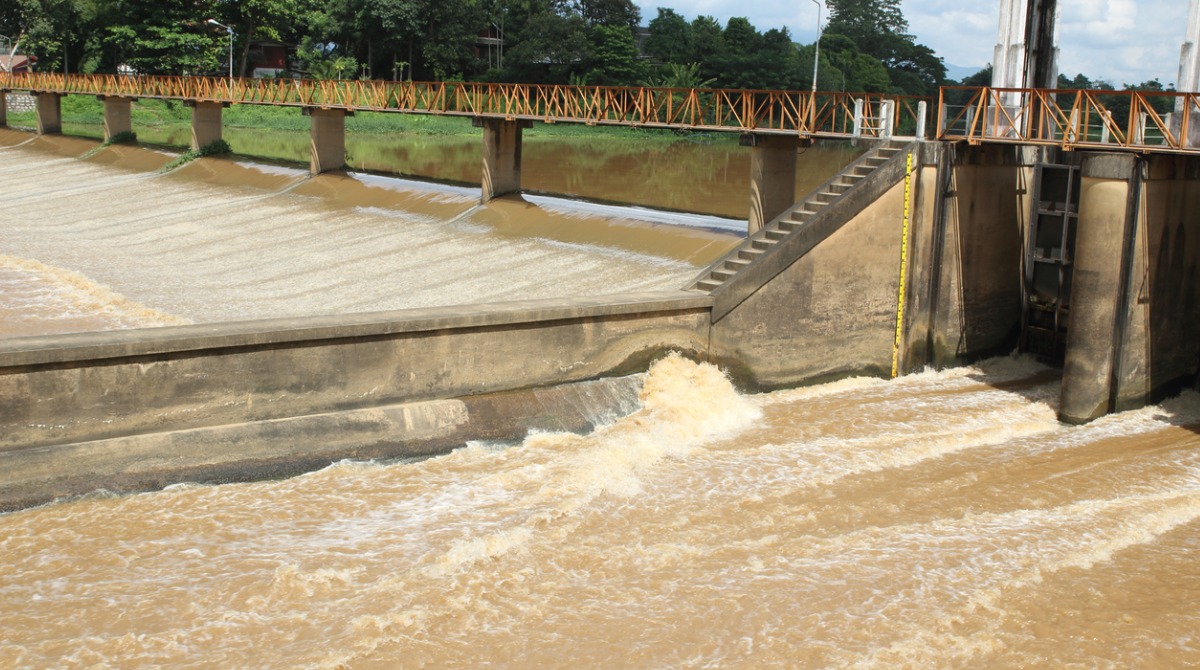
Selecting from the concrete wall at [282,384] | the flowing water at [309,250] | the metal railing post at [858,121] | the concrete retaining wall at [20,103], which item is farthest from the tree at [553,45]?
the concrete wall at [282,384]

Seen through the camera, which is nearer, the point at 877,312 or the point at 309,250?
the point at 877,312

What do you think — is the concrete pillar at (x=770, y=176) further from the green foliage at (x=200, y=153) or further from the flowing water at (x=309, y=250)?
the green foliage at (x=200, y=153)

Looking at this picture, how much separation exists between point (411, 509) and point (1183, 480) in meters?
9.13

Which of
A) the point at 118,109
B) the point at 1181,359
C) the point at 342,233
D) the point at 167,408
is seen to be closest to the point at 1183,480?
the point at 1181,359

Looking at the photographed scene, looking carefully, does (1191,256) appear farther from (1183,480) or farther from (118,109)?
(118,109)

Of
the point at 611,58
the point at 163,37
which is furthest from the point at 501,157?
the point at 611,58

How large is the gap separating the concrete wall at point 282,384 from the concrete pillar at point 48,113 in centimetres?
4951

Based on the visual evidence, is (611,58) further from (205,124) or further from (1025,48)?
(1025,48)

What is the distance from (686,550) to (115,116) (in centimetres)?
4660

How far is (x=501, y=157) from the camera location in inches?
1211

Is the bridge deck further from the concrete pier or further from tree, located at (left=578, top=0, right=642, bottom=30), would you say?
tree, located at (left=578, top=0, right=642, bottom=30)

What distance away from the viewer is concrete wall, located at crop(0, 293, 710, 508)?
12.4 meters

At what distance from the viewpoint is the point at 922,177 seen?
61.3 feet

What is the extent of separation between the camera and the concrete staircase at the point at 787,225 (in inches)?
685
